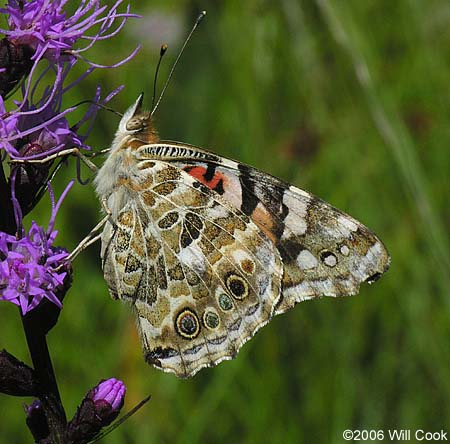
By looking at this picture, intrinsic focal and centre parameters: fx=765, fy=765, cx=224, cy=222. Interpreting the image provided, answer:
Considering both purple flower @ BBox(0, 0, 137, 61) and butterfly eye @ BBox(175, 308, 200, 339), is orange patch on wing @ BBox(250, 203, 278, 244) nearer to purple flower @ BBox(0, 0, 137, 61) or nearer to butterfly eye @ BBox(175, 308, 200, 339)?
butterfly eye @ BBox(175, 308, 200, 339)

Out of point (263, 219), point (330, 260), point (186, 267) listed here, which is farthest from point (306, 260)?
point (186, 267)

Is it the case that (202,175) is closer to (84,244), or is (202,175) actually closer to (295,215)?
(295,215)

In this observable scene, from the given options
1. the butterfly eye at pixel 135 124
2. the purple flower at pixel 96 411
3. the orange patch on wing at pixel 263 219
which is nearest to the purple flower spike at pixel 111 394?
the purple flower at pixel 96 411

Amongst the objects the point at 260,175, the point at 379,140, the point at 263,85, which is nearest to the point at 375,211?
the point at 379,140

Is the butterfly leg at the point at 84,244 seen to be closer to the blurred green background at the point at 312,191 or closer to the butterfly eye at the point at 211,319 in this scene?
the butterfly eye at the point at 211,319

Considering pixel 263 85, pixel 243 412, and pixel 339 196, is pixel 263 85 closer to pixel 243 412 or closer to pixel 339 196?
pixel 339 196

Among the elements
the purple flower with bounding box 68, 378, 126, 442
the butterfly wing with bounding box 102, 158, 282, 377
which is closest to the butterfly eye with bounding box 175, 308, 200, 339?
the butterfly wing with bounding box 102, 158, 282, 377
